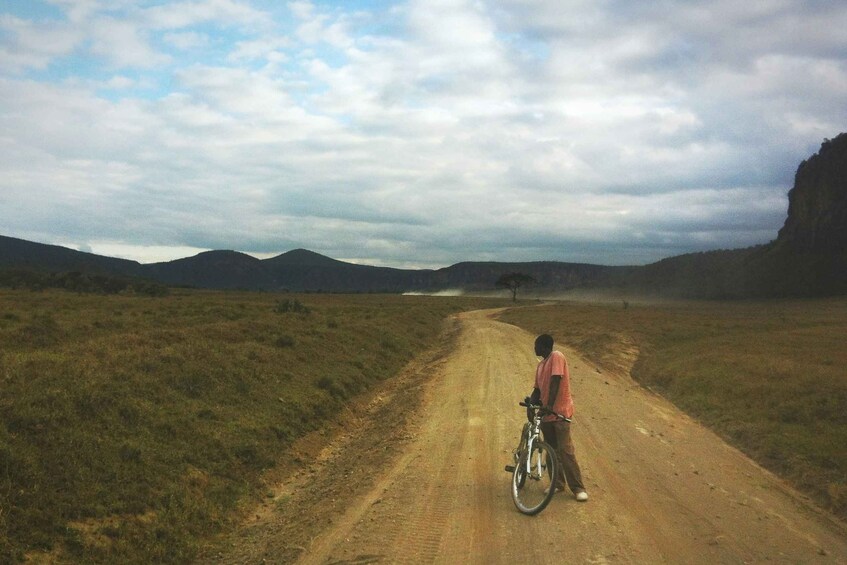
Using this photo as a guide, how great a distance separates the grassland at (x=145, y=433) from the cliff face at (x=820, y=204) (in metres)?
156

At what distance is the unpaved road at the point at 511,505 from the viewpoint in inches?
285

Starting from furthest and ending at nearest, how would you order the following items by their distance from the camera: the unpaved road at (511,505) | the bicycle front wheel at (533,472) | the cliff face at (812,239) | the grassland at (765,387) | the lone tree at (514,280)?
the lone tree at (514,280) → the cliff face at (812,239) → the grassland at (765,387) → the bicycle front wheel at (533,472) → the unpaved road at (511,505)

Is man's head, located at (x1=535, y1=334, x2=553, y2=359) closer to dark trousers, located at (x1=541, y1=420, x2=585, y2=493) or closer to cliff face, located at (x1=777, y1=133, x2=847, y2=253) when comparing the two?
dark trousers, located at (x1=541, y1=420, x2=585, y2=493)

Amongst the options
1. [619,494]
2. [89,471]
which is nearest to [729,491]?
[619,494]

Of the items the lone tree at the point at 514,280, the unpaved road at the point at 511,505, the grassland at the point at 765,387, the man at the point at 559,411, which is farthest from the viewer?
the lone tree at the point at 514,280

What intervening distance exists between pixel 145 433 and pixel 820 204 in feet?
568

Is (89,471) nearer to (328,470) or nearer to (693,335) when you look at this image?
(328,470)

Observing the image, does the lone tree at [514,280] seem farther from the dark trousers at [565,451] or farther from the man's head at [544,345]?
the dark trousers at [565,451]

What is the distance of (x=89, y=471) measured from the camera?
8789mm

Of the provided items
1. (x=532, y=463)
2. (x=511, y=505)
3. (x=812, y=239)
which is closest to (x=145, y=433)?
(x=511, y=505)

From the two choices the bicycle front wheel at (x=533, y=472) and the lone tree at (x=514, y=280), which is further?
the lone tree at (x=514, y=280)

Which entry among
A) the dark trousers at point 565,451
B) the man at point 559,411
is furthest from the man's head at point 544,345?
the dark trousers at point 565,451

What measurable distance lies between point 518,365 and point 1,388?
18.2 m

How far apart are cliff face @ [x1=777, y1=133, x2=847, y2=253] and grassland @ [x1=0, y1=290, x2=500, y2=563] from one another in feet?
513
